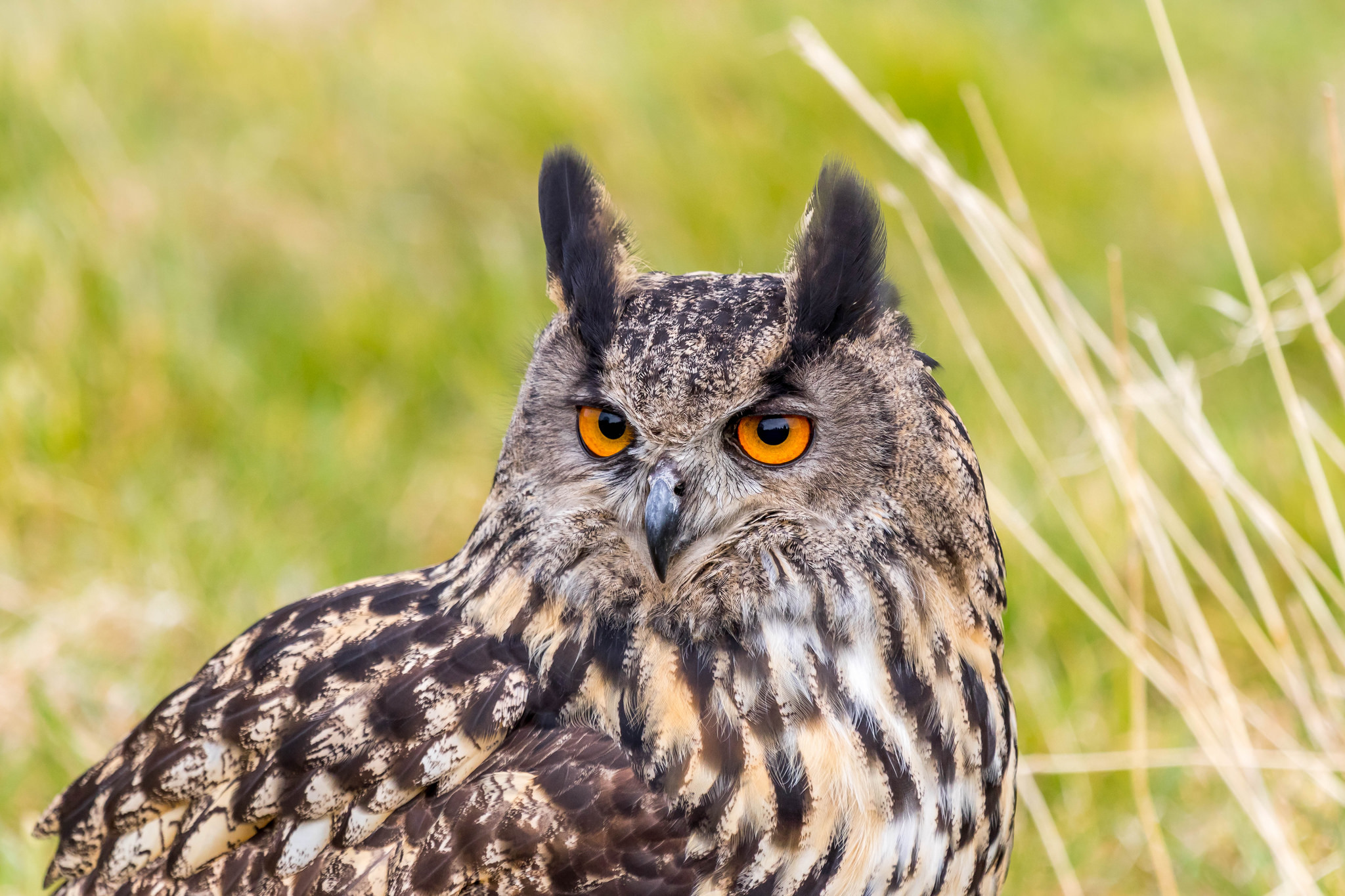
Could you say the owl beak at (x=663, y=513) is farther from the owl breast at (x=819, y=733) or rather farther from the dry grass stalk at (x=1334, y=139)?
the dry grass stalk at (x=1334, y=139)

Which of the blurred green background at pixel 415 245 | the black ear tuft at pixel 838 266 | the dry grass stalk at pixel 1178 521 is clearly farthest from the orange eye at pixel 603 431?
the blurred green background at pixel 415 245

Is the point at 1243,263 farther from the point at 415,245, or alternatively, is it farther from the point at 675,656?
the point at 415,245

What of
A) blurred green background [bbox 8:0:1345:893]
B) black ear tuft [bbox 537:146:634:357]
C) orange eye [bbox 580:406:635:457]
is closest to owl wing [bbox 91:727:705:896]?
orange eye [bbox 580:406:635:457]

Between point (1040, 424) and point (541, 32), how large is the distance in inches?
95.3

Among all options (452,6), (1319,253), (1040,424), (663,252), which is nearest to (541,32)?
(452,6)

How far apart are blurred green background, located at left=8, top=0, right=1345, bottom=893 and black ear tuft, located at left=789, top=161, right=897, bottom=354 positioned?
4.65 ft

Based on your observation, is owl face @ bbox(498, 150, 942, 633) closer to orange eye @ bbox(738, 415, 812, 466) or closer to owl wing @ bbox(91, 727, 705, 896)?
orange eye @ bbox(738, 415, 812, 466)

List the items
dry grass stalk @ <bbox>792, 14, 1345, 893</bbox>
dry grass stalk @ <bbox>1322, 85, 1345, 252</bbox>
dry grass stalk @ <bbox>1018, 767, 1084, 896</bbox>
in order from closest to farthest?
1. dry grass stalk @ <bbox>1322, 85, 1345, 252</bbox>
2. dry grass stalk @ <bbox>792, 14, 1345, 893</bbox>
3. dry grass stalk @ <bbox>1018, 767, 1084, 896</bbox>

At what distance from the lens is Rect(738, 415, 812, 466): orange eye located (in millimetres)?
1811

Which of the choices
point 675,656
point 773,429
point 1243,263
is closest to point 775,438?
point 773,429

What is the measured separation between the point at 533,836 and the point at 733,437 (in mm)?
568

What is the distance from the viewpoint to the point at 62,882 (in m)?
2.20

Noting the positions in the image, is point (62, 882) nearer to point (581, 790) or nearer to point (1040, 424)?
point (581, 790)

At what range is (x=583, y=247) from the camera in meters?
1.91
